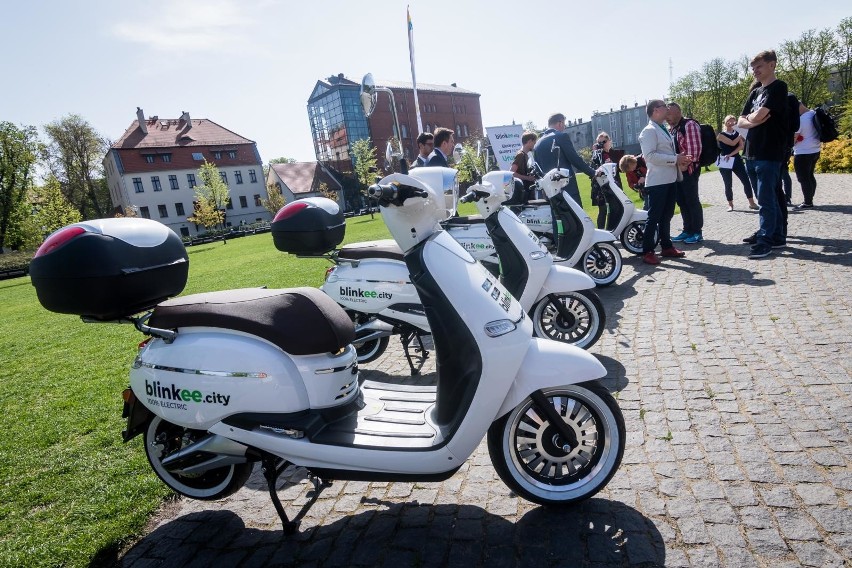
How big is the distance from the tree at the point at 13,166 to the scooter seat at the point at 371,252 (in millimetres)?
46784

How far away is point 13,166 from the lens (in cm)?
3981

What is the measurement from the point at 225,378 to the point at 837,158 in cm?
2031

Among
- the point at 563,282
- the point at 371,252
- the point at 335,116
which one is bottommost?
the point at 563,282

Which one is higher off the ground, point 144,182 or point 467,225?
point 144,182

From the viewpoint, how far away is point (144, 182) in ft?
184

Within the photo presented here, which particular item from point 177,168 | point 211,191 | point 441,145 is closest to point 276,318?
point 441,145

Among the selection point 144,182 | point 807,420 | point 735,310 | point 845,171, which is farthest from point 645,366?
point 144,182

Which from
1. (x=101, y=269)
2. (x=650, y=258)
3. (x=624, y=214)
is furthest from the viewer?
(x=624, y=214)

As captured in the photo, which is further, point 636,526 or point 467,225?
point 467,225

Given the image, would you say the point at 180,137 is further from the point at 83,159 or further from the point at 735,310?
the point at 735,310

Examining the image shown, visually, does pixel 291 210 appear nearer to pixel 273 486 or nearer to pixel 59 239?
pixel 59 239

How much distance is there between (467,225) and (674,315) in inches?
95.1

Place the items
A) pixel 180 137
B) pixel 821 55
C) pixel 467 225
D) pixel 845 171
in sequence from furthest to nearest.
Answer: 1. pixel 180 137
2. pixel 821 55
3. pixel 845 171
4. pixel 467 225

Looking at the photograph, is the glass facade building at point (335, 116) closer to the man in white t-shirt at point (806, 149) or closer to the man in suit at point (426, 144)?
the man in white t-shirt at point (806, 149)
